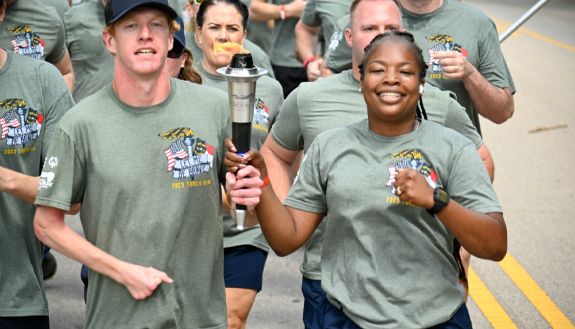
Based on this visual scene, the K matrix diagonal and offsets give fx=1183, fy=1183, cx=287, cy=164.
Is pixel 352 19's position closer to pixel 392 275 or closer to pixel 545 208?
pixel 392 275

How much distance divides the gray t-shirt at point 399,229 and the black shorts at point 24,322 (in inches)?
72.4

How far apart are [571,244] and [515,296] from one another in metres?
1.54

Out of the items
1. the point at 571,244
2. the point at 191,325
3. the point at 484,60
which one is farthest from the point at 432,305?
the point at 571,244

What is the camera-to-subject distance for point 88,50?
9.32 meters

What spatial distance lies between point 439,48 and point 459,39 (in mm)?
160

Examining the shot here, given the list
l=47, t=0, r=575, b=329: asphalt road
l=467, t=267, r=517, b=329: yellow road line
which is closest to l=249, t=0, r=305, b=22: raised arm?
l=47, t=0, r=575, b=329: asphalt road

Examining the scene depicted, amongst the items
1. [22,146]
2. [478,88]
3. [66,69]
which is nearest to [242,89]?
[22,146]

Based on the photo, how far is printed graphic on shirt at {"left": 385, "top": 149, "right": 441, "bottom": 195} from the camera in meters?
5.16

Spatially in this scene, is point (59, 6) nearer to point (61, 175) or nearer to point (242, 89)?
point (61, 175)

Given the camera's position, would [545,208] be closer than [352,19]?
No

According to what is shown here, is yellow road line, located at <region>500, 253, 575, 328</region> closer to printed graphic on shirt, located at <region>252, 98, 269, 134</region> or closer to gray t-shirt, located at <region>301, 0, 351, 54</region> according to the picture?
gray t-shirt, located at <region>301, 0, 351, 54</region>

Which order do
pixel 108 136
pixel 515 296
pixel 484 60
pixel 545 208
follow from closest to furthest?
pixel 108 136 → pixel 484 60 → pixel 515 296 → pixel 545 208

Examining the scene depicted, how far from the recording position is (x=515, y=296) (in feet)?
31.5

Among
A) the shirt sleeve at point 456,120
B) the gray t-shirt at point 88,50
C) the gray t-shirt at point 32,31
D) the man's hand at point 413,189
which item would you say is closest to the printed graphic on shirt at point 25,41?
the gray t-shirt at point 32,31
